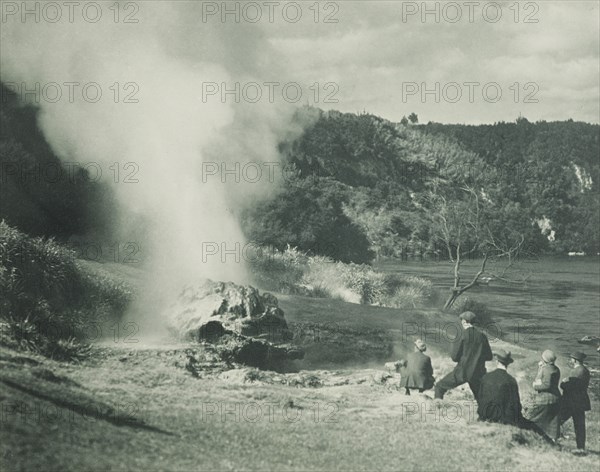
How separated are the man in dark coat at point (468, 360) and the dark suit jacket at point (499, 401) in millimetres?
646

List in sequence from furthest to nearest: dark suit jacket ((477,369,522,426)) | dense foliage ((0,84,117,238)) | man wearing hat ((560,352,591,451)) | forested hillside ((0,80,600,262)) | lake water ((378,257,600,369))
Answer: lake water ((378,257,600,369)), forested hillside ((0,80,600,262)), dense foliage ((0,84,117,238)), man wearing hat ((560,352,591,451)), dark suit jacket ((477,369,522,426))

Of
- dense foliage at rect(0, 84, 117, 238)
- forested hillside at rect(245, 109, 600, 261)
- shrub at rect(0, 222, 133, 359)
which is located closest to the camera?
shrub at rect(0, 222, 133, 359)

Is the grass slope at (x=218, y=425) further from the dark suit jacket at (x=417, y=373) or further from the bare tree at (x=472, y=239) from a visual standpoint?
the bare tree at (x=472, y=239)

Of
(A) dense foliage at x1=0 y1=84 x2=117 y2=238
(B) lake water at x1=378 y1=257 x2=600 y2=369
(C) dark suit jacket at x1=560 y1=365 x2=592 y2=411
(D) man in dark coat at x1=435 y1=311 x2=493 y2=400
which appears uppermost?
(A) dense foliage at x1=0 y1=84 x2=117 y2=238

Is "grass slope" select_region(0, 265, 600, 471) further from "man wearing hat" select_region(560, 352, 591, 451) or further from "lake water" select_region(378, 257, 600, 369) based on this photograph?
"lake water" select_region(378, 257, 600, 369)

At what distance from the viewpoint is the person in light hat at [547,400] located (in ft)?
39.4

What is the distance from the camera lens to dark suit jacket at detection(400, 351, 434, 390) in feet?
42.0

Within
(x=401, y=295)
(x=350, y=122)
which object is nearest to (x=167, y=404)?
(x=401, y=295)

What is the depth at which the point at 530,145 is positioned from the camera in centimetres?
12700

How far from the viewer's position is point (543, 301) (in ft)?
134

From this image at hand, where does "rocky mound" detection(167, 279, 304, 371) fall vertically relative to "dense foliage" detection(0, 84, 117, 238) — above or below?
below

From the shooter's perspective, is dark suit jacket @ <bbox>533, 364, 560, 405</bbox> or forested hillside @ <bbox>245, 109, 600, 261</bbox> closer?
dark suit jacket @ <bbox>533, 364, 560, 405</bbox>

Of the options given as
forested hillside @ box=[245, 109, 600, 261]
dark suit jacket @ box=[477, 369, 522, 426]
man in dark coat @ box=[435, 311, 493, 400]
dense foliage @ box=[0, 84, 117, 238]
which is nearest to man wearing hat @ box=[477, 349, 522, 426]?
dark suit jacket @ box=[477, 369, 522, 426]

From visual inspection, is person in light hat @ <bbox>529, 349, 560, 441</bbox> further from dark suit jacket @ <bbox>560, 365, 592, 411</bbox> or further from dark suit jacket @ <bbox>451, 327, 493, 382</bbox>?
dark suit jacket @ <bbox>451, 327, 493, 382</bbox>
